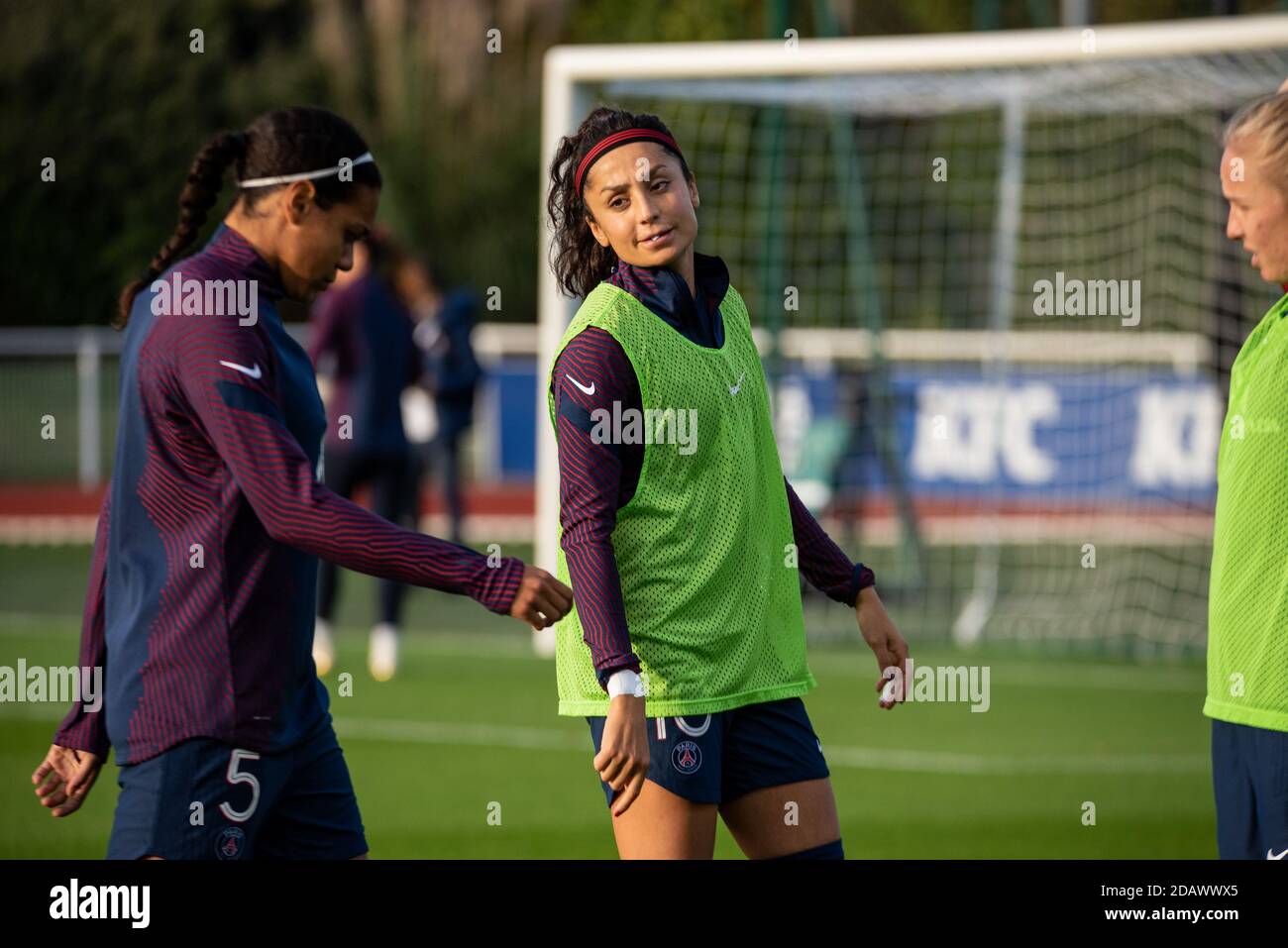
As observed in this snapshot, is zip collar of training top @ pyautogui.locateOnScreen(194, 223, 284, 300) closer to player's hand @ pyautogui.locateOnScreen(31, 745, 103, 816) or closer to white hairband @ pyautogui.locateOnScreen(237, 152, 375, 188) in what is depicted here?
white hairband @ pyautogui.locateOnScreen(237, 152, 375, 188)

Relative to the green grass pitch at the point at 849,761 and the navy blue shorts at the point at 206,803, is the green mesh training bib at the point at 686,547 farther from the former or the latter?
the green grass pitch at the point at 849,761

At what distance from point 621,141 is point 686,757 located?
47.5 inches

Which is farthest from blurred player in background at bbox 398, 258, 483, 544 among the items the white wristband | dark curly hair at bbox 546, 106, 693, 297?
the white wristband

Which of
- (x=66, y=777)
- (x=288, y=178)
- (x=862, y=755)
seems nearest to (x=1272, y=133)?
(x=288, y=178)

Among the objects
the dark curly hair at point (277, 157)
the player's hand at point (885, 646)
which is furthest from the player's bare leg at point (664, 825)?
the dark curly hair at point (277, 157)

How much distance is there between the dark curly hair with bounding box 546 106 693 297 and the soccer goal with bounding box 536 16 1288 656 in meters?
5.41

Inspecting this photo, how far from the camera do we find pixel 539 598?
126 inches

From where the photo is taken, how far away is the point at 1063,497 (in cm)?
1327

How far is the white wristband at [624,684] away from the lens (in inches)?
130

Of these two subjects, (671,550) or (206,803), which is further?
(671,550)

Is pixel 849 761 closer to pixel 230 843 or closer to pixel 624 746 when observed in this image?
pixel 624 746

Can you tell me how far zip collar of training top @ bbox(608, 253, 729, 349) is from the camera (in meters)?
3.58

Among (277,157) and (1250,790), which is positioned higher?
(277,157)

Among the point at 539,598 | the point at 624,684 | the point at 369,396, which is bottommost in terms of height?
the point at 624,684
